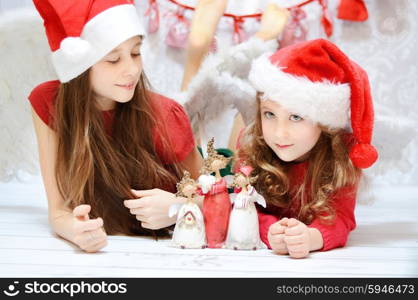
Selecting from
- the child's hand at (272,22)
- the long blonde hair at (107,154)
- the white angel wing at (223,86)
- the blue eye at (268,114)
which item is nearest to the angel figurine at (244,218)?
the blue eye at (268,114)

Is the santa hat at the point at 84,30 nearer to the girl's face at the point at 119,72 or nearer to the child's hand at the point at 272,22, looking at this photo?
the girl's face at the point at 119,72

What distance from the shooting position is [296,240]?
60.3 inches

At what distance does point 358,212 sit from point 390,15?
0.87 m

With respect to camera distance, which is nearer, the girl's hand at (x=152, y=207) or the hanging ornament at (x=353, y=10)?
the girl's hand at (x=152, y=207)

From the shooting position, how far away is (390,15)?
2650 mm

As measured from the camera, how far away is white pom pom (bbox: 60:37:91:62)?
1593mm

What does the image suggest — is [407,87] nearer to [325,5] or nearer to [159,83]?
[325,5]

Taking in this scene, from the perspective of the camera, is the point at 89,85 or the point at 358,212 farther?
the point at 358,212

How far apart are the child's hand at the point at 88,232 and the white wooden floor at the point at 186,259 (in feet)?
0.07

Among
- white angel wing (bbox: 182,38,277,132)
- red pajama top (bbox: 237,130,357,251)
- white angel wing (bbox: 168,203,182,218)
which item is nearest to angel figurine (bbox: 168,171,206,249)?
white angel wing (bbox: 168,203,182,218)

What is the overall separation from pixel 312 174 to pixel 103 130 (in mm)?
545

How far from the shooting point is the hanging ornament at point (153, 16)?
2.62 metres

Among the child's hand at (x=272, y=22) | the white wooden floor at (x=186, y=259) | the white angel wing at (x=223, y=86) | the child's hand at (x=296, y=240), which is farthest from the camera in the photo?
the child's hand at (x=272, y=22)

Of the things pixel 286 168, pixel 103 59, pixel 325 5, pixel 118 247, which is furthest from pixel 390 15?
pixel 118 247
